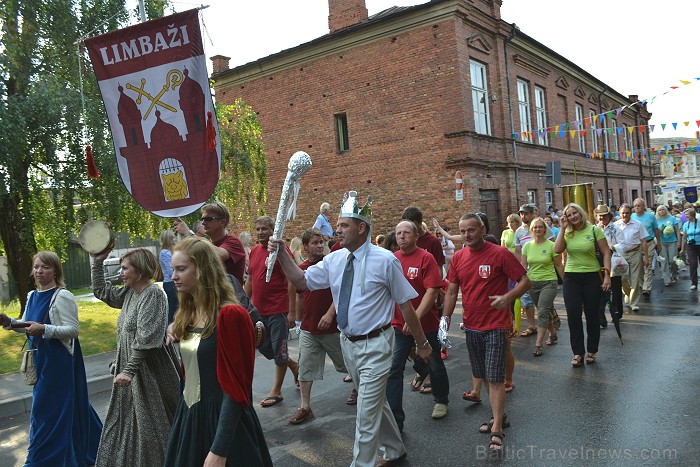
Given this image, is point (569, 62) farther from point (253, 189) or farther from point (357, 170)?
point (253, 189)

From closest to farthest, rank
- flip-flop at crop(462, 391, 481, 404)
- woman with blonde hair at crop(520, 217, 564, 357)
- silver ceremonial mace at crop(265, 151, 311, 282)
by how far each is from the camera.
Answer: silver ceremonial mace at crop(265, 151, 311, 282)
flip-flop at crop(462, 391, 481, 404)
woman with blonde hair at crop(520, 217, 564, 357)

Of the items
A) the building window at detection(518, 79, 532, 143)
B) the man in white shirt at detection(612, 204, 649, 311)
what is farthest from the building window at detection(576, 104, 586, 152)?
the man in white shirt at detection(612, 204, 649, 311)

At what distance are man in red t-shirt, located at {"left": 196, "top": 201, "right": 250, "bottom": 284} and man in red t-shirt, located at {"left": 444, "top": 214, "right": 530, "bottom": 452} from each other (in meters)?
1.88

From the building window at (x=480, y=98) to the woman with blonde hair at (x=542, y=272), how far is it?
38.5ft

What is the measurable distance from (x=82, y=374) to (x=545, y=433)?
151 inches

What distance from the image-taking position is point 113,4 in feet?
39.7

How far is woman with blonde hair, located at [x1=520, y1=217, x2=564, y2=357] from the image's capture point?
790 cm

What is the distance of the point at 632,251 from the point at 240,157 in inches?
460

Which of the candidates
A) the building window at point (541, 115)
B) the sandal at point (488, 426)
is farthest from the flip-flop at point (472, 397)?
the building window at point (541, 115)

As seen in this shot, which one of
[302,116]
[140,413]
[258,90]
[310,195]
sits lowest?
[140,413]

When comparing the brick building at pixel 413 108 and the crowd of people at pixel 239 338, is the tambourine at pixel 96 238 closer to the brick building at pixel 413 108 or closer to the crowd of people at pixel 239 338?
the crowd of people at pixel 239 338

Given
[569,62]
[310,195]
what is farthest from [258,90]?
[569,62]

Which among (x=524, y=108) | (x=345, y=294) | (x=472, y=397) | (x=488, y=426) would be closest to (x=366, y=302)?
(x=345, y=294)

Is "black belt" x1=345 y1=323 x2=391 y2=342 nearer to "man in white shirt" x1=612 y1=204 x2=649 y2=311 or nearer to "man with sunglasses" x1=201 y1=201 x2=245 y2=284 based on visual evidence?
"man with sunglasses" x1=201 y1=201 x2=245 y2=284
